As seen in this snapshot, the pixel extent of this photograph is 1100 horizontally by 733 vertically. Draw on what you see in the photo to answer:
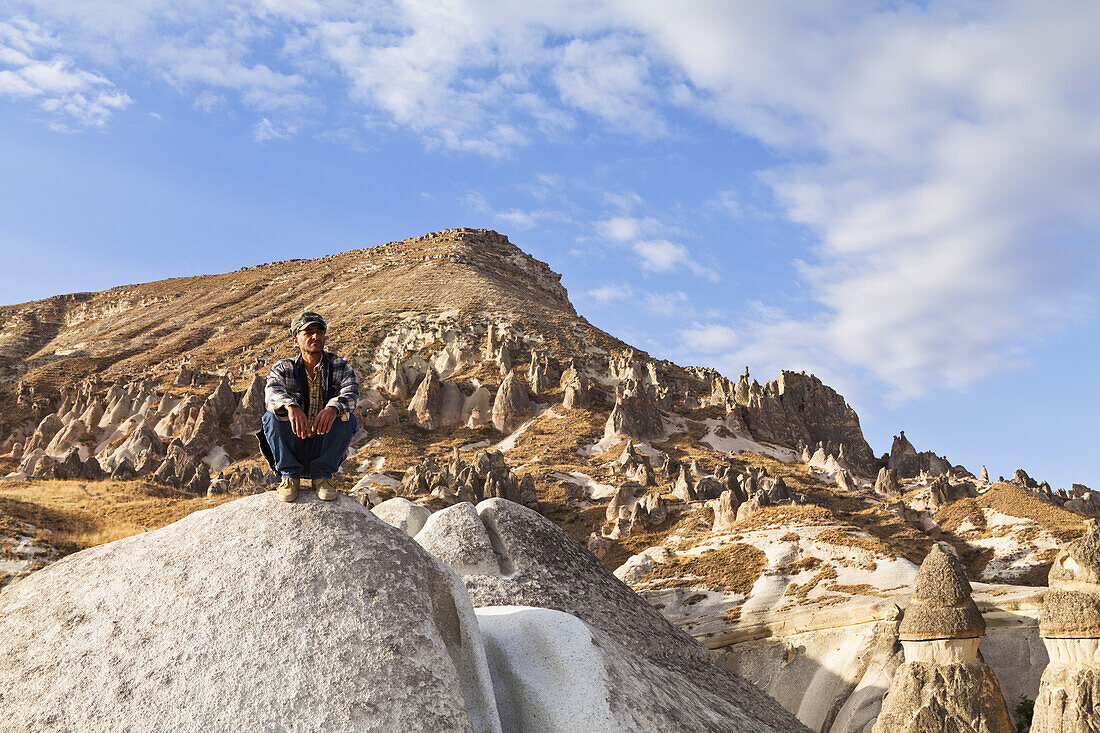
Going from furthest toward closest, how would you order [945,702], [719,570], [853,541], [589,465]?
1. [589,465]
2. [719,570]
3. [853,541]
4. [945,702]

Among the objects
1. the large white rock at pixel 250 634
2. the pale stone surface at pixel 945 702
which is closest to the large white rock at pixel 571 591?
the pale stone surface at pixel 945 702

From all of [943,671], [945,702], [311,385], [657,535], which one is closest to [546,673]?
[311,385]

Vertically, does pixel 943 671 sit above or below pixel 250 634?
below

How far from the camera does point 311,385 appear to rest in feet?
23.2

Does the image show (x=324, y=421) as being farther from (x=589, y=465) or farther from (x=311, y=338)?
(x=589, y=465)

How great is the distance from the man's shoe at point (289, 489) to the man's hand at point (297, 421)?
1.21ft

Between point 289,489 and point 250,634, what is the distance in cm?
134

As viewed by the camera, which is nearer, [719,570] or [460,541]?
[460,541]

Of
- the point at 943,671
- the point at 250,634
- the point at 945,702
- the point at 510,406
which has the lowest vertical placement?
the point at 945,702

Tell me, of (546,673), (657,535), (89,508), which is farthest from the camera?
(657,535)

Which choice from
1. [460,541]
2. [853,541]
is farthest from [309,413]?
[853,541]

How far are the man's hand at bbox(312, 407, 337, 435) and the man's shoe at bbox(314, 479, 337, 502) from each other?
422 mm

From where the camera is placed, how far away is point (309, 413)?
23.1ft

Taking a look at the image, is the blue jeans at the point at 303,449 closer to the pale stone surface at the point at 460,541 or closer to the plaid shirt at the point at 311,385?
the plaid shirt at the point at 311,385
